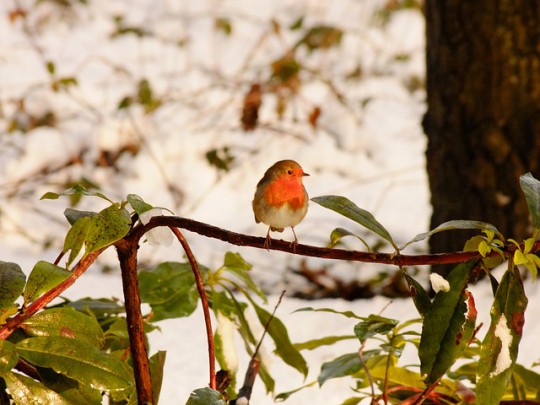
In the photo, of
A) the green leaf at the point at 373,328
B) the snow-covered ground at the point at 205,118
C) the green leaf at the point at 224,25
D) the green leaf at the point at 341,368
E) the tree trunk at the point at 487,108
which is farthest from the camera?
the green leaf at the point at 224,25

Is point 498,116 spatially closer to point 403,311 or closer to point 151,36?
point 403,311

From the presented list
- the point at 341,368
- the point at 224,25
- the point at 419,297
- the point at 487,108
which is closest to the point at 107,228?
the point at 419,297

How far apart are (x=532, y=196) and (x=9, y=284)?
463mm

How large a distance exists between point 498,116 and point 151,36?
10.4ft

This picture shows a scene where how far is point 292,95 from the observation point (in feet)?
13.9

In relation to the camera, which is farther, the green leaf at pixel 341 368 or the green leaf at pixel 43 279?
the green leaf at pixel 341 368

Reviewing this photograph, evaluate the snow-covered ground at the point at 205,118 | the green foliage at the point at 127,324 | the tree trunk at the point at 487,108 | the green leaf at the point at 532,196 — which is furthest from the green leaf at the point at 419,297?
the snow-covered ground at the point at 205,118

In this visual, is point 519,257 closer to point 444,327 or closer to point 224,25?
point 444,327

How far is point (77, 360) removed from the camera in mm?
631

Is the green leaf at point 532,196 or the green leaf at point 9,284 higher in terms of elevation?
the green leaf at point 532,196

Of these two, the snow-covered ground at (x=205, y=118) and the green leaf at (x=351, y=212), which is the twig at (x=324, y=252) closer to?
the green leaf at (x=351, y=212)

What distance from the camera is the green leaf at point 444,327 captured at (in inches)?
26.0

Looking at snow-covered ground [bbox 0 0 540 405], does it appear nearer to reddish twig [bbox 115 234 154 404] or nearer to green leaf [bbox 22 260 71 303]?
reddish twig [bbox 115 234 154 404]

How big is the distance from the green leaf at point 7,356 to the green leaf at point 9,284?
31 millimetres
